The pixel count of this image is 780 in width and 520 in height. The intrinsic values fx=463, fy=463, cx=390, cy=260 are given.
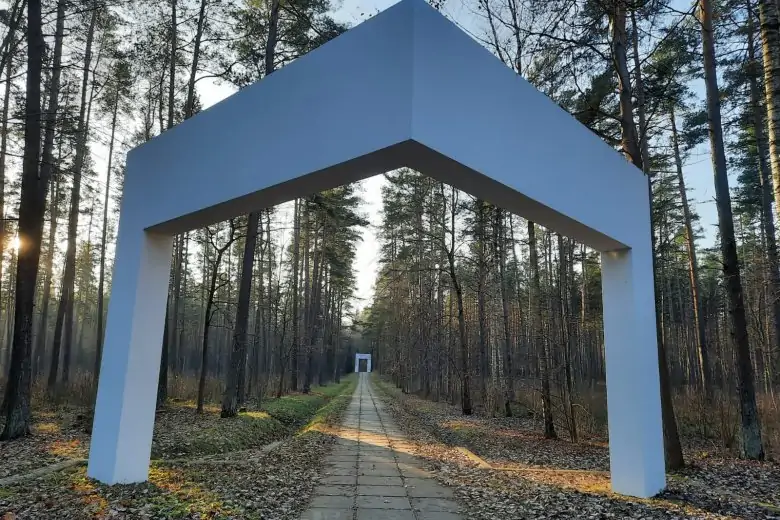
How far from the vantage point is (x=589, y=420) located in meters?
9.97

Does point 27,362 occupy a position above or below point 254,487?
above

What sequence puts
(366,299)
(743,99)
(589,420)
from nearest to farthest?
(589,420) < (743,99) < (366,299)

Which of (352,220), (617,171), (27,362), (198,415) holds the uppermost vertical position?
(352,220)

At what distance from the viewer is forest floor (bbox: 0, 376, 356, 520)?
392 centimetres

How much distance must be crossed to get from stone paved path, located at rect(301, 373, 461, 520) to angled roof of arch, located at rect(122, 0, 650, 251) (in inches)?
113

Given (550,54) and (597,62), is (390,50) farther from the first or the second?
(550,54)

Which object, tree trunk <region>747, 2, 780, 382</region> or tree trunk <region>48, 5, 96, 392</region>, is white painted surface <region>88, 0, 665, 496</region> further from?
tree trunk <region>48, 5, 96, 392</region>

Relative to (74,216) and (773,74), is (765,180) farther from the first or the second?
(74,216)

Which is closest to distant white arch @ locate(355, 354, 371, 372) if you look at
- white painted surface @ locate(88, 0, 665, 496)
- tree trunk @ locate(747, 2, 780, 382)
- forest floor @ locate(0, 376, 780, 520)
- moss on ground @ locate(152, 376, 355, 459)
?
moss on ground @ locate(152, 376, 355, 459)

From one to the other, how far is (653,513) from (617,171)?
349cm

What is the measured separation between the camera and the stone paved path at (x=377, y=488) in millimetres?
4191

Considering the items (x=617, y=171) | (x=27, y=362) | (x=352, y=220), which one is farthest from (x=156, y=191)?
(x=352, y=220)

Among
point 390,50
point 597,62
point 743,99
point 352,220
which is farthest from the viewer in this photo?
point 352,220

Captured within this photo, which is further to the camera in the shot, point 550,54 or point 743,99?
point 743,99
